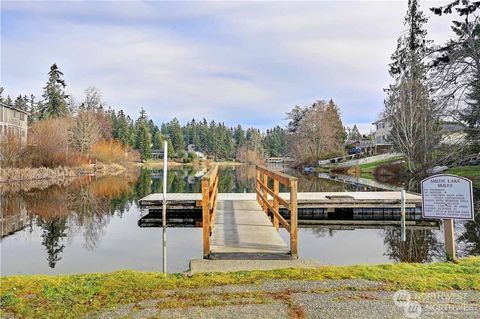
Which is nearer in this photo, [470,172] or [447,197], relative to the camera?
[447,197]

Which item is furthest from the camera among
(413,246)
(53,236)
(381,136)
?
(381,136)

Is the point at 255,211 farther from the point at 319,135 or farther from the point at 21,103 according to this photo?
the point at 21,103

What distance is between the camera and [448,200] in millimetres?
6258

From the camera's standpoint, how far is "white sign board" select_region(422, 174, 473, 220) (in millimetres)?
6047

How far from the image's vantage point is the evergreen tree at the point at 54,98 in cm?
5794

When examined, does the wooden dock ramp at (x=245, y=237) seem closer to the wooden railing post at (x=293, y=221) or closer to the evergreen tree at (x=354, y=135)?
the wooden railing post at (x=293, y=221)

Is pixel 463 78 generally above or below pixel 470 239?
above

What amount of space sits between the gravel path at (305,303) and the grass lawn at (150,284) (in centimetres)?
8

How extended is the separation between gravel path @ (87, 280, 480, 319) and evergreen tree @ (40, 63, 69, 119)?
192 feet

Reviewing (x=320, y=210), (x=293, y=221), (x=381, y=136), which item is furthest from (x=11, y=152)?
(x=381, y=136)

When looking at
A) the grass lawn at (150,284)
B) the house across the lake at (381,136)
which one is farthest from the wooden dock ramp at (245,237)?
the house across the lake at (381,136)

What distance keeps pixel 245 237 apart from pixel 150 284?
3.45 meters

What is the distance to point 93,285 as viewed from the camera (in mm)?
4695

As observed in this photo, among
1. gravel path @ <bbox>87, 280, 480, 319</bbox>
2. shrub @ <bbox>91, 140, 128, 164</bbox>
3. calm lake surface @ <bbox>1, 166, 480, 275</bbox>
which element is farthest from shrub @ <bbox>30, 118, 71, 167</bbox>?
gravel path @ <bbox>87, 280, 480, 319</bbox>
